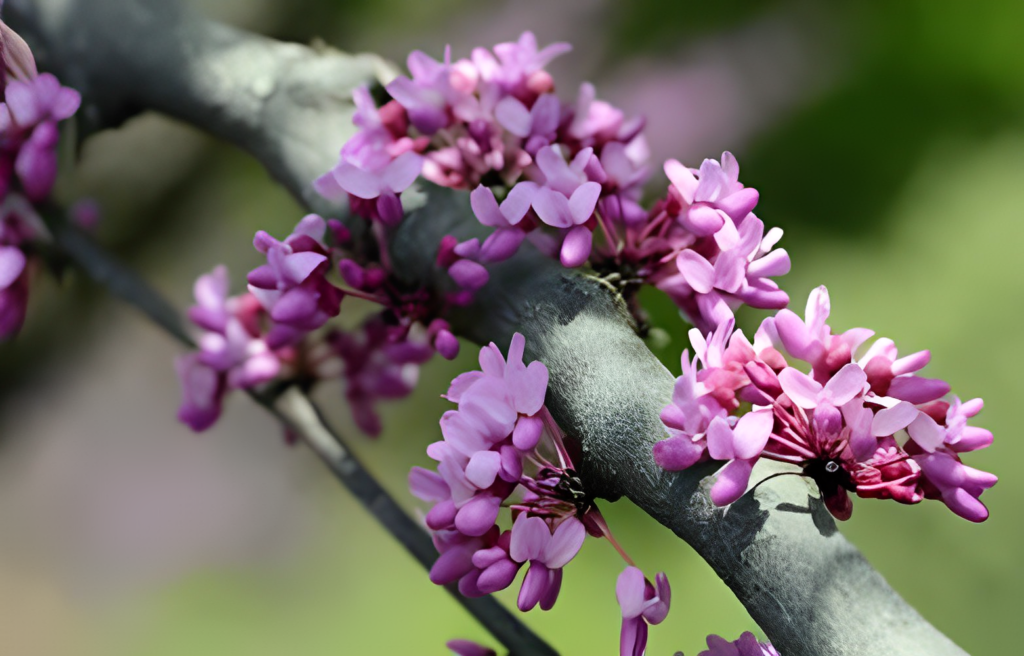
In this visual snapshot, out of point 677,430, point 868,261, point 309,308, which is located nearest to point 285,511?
point 868,261

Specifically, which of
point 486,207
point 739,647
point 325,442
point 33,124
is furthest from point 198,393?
point 739,647

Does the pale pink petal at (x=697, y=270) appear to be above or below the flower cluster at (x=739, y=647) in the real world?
above

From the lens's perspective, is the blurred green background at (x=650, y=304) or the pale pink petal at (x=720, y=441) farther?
the blurred green background at (x=650, y=304)

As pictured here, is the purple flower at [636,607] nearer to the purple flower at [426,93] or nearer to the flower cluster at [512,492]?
the flower cluster at [512,492]

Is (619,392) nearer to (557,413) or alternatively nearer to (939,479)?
(557,413)

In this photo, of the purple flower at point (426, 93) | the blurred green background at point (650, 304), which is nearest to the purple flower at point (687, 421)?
the purple flower at point (426, 93)

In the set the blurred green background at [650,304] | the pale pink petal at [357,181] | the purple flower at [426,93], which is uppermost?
the purple flower at [426,93]

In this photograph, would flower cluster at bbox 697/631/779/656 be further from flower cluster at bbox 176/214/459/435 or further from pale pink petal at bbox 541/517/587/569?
flower cluster at bbox 176/214/459/435
